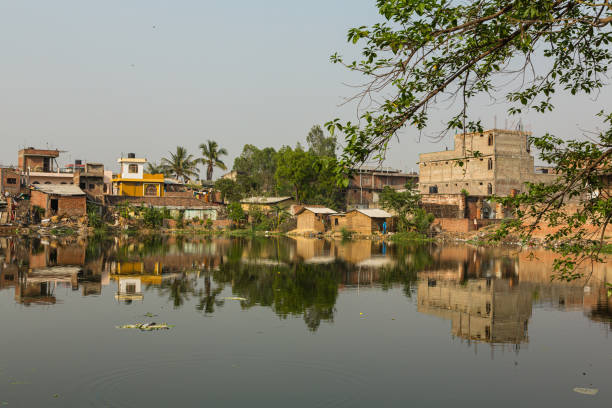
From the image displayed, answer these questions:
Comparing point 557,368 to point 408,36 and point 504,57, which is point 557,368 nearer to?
point 504,57

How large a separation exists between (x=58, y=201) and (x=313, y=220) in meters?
22.7

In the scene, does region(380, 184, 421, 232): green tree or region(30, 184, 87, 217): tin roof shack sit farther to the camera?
region(380, 184, 421, 232): green tree

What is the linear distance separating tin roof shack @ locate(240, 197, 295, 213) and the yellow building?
922 cm

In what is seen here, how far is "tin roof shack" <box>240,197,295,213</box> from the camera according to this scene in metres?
58.5

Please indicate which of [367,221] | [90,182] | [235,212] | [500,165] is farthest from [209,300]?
[500,165]

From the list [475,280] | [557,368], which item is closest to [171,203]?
[475,280]

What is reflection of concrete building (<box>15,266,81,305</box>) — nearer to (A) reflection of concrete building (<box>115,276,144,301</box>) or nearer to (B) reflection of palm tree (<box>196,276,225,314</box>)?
(A) reflection of concrete building (<box>115,276,144,301</box>)

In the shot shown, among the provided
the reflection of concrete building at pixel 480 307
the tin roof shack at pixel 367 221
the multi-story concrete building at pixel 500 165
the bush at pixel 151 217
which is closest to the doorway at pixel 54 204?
the bush at pixel 151 217

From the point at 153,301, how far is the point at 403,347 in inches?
270

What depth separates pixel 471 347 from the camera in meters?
9.56

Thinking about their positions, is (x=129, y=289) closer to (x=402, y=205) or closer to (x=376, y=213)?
(x=376, y=213)

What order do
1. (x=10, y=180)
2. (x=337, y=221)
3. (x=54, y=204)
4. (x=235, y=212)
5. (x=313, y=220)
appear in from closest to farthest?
1. (x=54, y=204)
2. (x=313, y=220)
3. (x=10, y=180)
4. (x=337, y=221)
5. (x=235, y=212)

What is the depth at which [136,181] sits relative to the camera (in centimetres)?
5697

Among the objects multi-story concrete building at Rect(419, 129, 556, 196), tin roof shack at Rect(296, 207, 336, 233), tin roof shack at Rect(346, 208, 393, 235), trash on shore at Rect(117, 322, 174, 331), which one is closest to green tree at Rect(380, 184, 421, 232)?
tin roof shack at Rect(346, 208, 393, 235)
